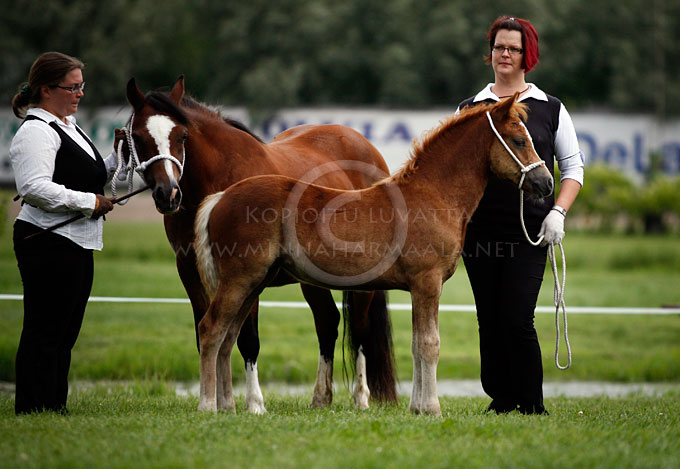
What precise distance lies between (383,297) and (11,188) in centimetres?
2238

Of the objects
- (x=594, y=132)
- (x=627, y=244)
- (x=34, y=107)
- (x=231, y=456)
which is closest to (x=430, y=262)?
(x=231, y=456)

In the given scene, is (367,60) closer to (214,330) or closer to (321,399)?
(321,399)

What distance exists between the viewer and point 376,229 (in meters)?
5.00

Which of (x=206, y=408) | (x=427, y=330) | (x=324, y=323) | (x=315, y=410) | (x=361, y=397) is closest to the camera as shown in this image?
(x=427, y=330)

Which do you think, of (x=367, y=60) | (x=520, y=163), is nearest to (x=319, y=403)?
(x=520, y=163)

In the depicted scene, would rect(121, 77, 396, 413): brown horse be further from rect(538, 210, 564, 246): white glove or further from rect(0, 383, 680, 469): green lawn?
rect(538, 210, 564, 246): white glove

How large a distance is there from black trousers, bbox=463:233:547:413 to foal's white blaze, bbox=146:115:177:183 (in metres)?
2.07

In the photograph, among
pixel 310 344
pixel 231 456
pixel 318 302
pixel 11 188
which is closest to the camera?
pixel 231 456

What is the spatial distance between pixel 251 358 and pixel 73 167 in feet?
6.09

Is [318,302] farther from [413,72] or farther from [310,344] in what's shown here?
[413,72]

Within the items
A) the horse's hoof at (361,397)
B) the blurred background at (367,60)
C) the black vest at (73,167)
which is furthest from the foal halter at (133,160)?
the blurred background at (367,60)

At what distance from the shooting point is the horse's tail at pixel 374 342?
6836 millimetres

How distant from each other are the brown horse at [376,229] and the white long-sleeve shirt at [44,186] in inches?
31.5

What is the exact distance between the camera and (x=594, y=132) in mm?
27188
